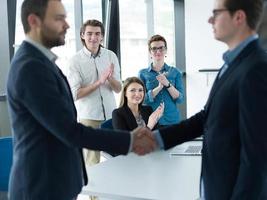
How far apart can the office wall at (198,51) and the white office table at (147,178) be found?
3.31 metres

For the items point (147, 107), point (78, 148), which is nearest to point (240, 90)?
point (78, 148)

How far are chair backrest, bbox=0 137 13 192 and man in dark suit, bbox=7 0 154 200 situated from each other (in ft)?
2.76

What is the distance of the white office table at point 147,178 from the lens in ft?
6.66

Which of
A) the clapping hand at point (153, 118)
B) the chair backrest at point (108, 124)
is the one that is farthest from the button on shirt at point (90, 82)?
the clapping hand at point (153, 118)

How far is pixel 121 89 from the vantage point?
3.59m

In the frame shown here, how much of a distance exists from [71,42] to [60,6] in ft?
9.86

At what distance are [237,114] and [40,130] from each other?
786 mm

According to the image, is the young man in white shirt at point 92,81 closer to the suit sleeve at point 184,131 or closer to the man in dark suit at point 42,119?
the suit sleeve at point 184,131

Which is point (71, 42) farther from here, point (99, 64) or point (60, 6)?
point (60, 6)

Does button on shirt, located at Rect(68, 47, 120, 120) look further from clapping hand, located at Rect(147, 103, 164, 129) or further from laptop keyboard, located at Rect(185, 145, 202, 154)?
laptop keyboard, located at Rect(185, 145, 202, 154)

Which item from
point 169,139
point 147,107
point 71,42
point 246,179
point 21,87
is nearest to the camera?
point 246,179

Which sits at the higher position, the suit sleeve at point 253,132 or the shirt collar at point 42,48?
the shirt collar at point 42,48

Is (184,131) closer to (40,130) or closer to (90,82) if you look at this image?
(40,130)

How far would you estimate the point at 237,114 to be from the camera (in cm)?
156
